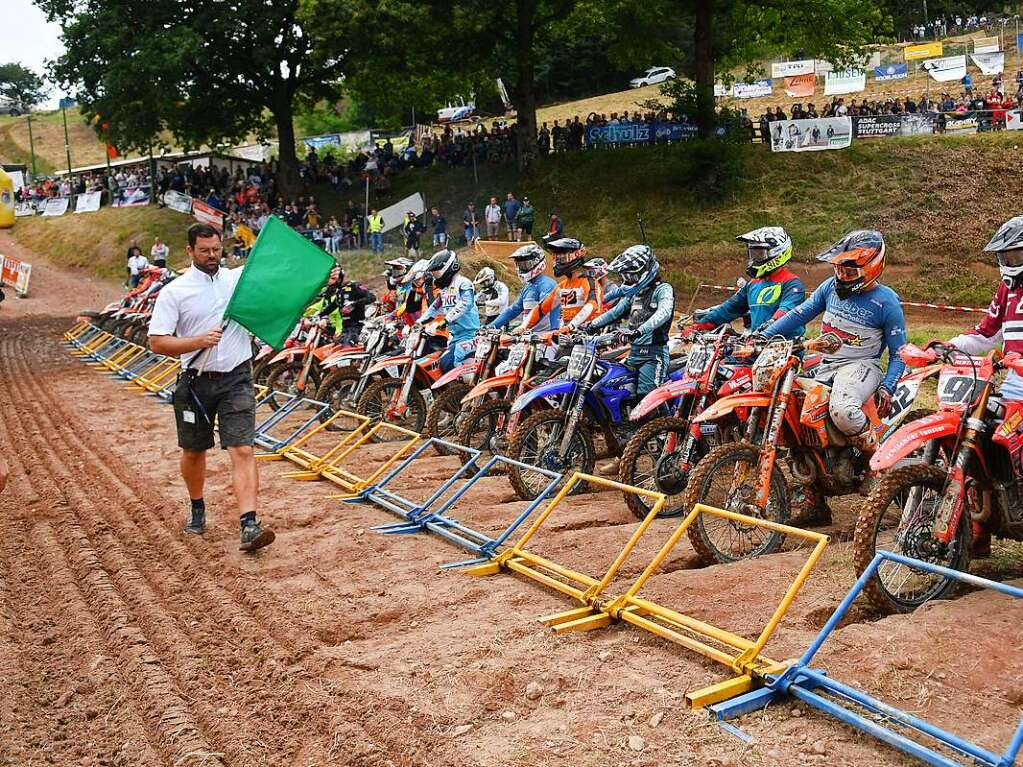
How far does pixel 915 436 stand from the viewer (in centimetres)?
497

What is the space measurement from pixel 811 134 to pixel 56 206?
103ft

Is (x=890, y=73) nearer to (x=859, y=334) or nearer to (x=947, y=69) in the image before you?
(x=947, y=69)

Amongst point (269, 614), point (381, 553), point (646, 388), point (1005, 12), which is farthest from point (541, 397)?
point (1005, 12)

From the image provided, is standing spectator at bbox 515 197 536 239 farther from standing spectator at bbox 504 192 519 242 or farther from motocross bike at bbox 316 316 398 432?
motocross bike at bbox 316 316 398 432

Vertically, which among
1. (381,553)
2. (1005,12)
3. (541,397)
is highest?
(1005,12)

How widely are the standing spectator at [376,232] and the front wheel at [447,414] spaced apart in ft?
56.2

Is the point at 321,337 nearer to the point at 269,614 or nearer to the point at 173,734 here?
the point at 269,614

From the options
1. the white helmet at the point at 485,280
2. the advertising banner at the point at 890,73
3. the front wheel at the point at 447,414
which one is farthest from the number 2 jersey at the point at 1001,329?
the advertising banner at the point at 890,73

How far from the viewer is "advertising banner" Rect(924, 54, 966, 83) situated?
42.4 metres

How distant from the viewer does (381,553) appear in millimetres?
6488

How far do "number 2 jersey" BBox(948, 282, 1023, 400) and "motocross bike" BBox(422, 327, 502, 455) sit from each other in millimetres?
4425

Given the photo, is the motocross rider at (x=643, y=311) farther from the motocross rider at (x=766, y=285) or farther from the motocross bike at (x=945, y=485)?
the motocross bike at (x=945, y=485)

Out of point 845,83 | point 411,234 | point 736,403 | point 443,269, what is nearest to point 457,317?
point 443,269

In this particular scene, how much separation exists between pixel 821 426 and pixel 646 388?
7.17 feet
